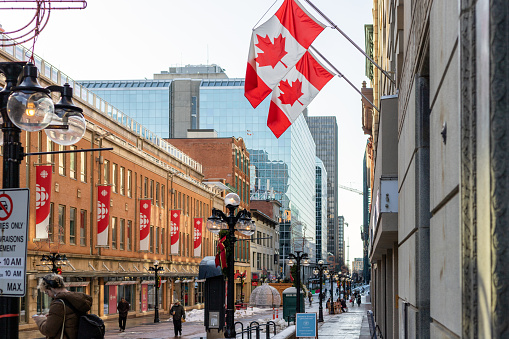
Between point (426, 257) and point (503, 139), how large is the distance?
490cm

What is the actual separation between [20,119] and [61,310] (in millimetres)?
2130

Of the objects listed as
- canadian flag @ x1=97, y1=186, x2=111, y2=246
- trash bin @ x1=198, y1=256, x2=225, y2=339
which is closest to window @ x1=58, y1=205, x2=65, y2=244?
canadian flag @ x1=97, y1=186, x2=111, y2=246

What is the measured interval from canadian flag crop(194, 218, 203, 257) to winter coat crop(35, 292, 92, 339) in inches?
2683

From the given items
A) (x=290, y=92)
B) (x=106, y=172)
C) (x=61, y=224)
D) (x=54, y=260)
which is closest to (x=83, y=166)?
(x=106, y=172)

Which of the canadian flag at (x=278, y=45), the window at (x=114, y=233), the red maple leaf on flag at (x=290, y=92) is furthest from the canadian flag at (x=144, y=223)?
the canadian flag at (x=278, y=45)

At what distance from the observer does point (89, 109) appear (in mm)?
52656

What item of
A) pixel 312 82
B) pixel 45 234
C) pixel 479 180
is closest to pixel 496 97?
pixel 479 180

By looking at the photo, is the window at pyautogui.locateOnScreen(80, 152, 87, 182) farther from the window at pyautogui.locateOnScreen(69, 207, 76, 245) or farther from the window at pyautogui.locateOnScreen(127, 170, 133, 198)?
the window at pyautogui.locateOnScreen(127, 170, 133, 198)

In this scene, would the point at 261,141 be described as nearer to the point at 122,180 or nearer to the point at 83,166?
the point at 122,180

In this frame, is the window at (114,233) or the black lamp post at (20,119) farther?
the window at (114,233)

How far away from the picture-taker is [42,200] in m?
40.7

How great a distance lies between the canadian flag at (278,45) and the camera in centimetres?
1533

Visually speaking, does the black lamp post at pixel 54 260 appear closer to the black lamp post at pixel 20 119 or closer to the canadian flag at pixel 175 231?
the canadian flag at pixel 175 231

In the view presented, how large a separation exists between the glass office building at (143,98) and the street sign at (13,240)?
489 feet
